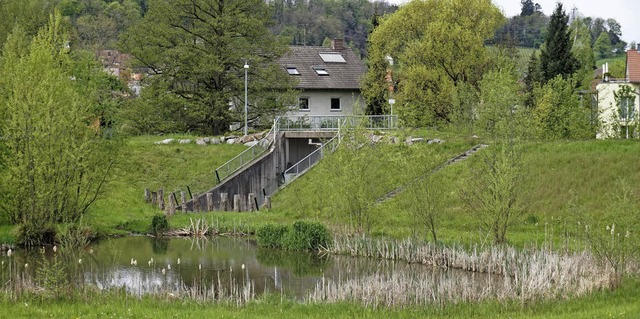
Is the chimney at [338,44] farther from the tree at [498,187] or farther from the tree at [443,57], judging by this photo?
the tree at [498,187]

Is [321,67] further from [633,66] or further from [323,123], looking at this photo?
[633,66]

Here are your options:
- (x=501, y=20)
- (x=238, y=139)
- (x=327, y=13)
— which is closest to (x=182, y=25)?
(x=238, y=139)

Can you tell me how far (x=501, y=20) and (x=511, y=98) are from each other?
31274 millimetres

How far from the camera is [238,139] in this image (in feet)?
160

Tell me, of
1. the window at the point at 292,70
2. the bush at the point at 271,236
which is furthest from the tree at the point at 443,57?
the bush at the point at 271,236

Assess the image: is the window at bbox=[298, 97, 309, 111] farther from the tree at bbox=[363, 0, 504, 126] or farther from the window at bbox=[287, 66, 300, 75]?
the tree at bbox=[363, 0, 504, 126]

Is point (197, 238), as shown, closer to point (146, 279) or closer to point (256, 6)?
point (146, 279)

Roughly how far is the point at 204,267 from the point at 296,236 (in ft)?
15.2

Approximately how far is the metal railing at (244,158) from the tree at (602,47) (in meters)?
107

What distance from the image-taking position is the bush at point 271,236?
3103 centimetres

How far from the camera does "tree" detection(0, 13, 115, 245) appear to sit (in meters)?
30.1

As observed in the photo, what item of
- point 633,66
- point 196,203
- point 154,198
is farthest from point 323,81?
point 154,198

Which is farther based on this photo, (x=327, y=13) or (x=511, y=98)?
(x=327, y=13)

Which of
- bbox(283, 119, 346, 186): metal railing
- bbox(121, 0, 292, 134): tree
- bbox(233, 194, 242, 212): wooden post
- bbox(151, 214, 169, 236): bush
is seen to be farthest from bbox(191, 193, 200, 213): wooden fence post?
bbox(121, 0, 292, 134): tree
